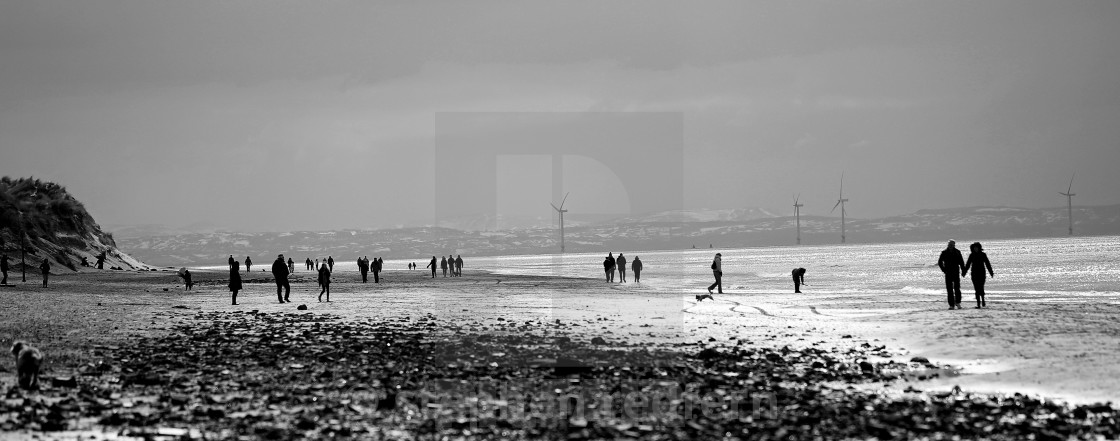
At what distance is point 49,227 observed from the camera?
80750mm

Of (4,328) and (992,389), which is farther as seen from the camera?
(4,328)

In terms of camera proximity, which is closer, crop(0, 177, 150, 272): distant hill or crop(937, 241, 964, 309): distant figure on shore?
crop(937, 241, 964, 309): distant figure on shore

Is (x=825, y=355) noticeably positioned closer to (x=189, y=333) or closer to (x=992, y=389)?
(x=992, y=389)

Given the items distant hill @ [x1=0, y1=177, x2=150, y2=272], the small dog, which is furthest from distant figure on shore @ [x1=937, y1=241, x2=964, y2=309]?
distant hill @ [x1=0, y1=177, x2=150, y2=272]

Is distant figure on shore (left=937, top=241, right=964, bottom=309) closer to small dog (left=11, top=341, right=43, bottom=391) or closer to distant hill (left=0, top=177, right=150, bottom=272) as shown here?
small dog (left=11, top=341, right=43, bottom=391)

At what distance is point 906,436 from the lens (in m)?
9.27

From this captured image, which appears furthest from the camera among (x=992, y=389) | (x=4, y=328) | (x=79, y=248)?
(x=79, y=248)

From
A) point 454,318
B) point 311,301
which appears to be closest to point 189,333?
point 454,318

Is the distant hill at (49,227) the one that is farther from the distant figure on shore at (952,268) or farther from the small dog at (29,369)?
the distant figure on shore at (952,268)

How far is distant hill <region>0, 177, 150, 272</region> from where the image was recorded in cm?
7250

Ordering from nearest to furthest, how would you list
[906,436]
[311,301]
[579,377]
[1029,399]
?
1. [906,436]
2. [1029,399]
3. [579,377]
4. [311,301]

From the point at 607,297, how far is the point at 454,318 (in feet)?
41.1

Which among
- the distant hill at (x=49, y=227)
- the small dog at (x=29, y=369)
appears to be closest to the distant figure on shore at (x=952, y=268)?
the small dog at (x=29, y=369)

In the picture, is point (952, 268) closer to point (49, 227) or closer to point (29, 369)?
point (29, 369)
